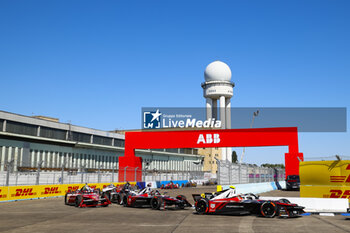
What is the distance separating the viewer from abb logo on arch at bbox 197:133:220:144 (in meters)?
35.7

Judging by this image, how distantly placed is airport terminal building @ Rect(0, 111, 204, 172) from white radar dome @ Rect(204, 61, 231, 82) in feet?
75.4

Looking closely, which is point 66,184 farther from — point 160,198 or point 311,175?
point 311,175

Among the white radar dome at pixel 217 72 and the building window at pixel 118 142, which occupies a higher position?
the white radar dome at pixel 217 72

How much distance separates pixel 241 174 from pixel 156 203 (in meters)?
13.8

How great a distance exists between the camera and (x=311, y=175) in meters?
18.5

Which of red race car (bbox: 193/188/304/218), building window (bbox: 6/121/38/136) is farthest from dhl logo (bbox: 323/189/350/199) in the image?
building window (bbox: 6/121/38/136)

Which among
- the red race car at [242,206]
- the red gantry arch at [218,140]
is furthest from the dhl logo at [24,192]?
the red race car at [242,206]

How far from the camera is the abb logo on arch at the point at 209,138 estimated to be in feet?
117

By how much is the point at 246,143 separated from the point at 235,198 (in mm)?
20263

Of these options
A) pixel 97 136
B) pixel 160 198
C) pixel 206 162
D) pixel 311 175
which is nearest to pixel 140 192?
pixel 160 198

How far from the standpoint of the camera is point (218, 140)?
35688mm

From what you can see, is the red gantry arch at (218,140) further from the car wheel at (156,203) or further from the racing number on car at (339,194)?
the car wheel at (156,203)

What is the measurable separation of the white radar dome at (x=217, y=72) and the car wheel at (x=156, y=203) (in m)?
71.7

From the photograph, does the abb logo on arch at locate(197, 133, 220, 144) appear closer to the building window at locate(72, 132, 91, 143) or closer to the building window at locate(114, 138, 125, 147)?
the building window at locate(72, 132, 91, 143)
